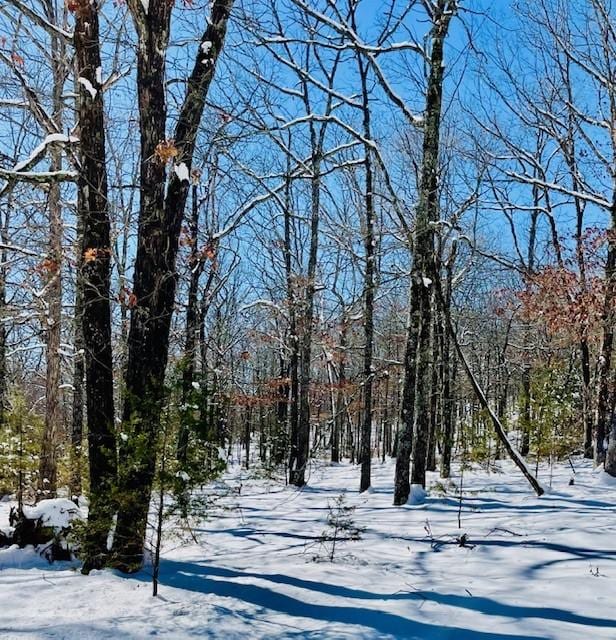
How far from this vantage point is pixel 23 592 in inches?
173

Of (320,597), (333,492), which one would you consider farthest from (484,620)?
(333,492)

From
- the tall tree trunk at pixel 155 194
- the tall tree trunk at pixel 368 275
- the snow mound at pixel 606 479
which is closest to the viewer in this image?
the tall tree trunk at pixel 155 194

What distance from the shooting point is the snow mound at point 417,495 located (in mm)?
8703

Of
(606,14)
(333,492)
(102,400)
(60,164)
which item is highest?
(606,14)

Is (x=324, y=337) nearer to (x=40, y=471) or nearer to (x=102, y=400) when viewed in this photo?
(x=40, y=471)

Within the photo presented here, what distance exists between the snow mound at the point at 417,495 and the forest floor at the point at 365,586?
1350 millimetres

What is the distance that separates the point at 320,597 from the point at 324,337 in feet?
36.7

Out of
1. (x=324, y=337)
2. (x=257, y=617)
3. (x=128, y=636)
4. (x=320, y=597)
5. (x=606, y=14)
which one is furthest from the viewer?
(x=324, y=337)

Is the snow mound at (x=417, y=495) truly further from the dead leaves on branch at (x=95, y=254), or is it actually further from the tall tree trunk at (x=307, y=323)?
the dead leaves on branch at (x=95, y=254)

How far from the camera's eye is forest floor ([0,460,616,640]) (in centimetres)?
346

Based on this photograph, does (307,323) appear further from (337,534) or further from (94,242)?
(94,242)

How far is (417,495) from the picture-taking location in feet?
29.1

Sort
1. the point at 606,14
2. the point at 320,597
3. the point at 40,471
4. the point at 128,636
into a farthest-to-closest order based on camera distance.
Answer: the point at 606,14
the point at 40,471
the point at 320,597
the point at 128,636

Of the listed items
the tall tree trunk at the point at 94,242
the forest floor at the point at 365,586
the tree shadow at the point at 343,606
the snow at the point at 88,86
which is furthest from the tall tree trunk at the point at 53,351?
the tree shadow at the point at 343,606
